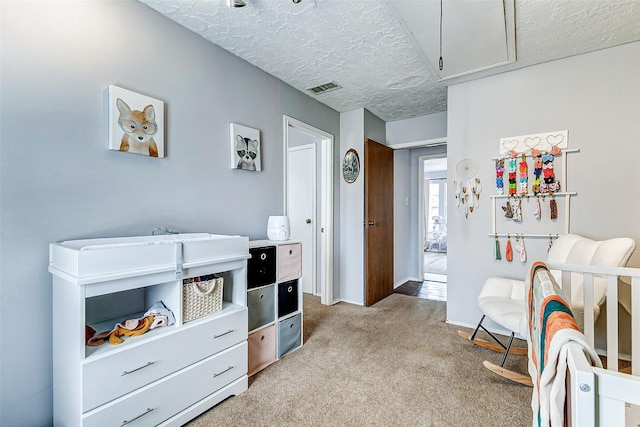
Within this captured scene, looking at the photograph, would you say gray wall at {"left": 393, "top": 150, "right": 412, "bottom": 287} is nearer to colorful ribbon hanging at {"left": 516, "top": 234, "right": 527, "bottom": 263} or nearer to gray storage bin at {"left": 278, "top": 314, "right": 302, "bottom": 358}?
colorful ribbon hanging at {"left": 516, "top": 234, "right": 527, "bottom": 263}

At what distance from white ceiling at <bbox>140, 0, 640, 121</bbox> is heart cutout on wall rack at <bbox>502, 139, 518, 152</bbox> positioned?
2.07 feet

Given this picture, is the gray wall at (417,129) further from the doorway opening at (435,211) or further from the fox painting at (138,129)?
the doorway opening at (435,211)

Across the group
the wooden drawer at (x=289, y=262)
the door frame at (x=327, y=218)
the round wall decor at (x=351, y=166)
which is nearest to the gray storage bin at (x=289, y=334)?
the wooden drawer at (x=289, y=262)

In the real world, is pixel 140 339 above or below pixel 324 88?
below

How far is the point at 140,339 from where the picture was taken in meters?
1.41

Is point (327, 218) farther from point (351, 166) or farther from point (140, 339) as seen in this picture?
point (140, 339)

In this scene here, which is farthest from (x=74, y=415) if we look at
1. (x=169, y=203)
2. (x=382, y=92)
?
(x=382, y=92)

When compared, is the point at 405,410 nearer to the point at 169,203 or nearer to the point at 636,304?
the point at 636,304

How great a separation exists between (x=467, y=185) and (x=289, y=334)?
7.01 feet

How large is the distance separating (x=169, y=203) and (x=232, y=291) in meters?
0.71

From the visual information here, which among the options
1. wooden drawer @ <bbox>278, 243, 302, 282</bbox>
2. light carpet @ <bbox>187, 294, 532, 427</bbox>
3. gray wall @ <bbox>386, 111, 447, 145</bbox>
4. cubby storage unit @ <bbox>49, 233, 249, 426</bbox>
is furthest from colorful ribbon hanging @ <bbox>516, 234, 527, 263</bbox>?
cubby storage unit @ <bbox>49, 233, 249, 426</bbox>

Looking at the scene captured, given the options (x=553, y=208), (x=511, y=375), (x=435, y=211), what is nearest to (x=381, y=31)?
(x=553, y=208)

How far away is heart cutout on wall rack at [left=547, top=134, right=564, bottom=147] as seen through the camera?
240 cm

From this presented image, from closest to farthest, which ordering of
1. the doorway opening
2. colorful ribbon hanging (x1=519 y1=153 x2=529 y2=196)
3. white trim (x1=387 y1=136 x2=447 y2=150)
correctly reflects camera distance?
colorful ribbon hanging (x1=519 y1=153 x2=529 y2=196) < white trim (x1=387 y1=136 x2=447 y2=150) < the doorway opening
